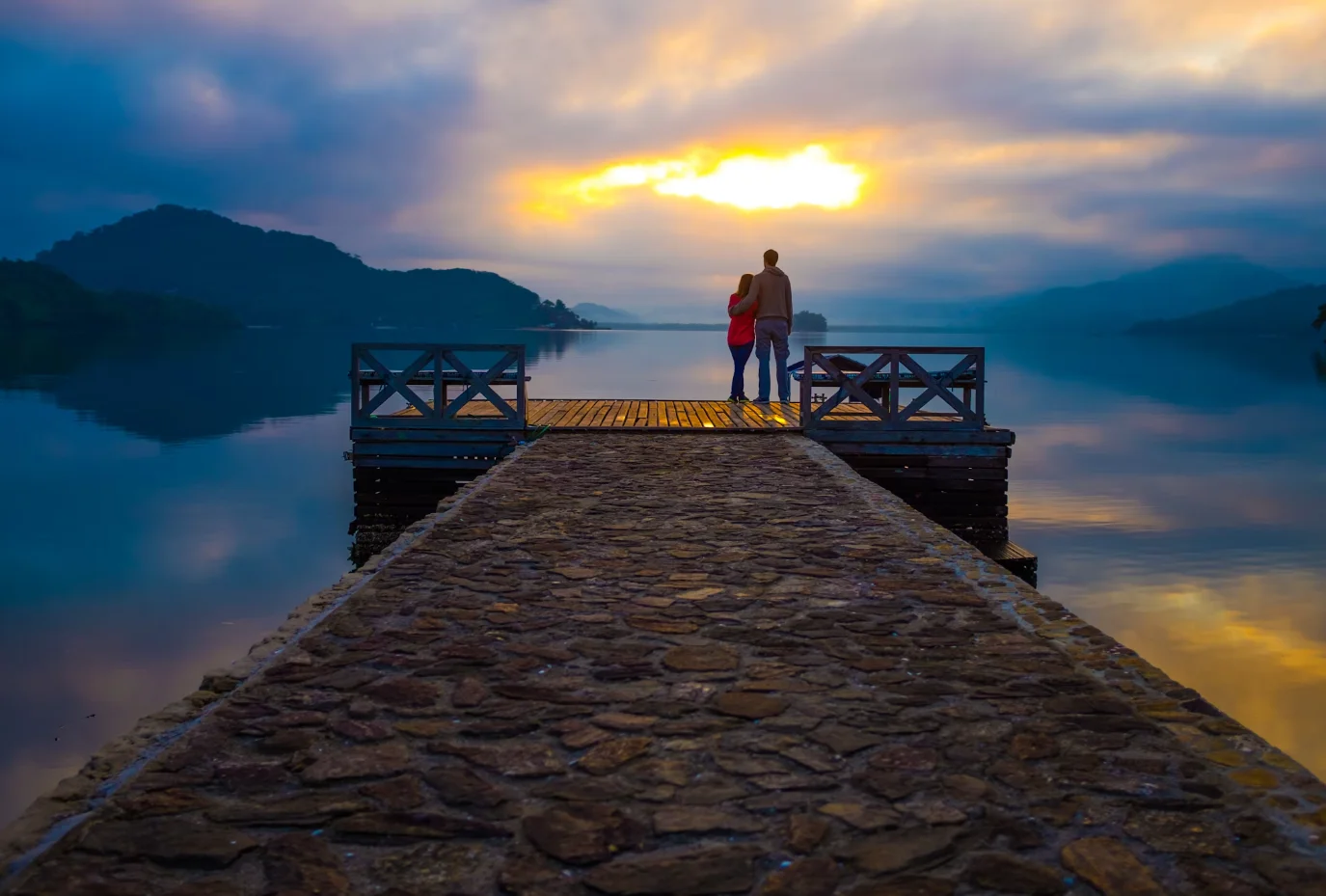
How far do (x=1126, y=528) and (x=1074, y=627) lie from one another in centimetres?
1801

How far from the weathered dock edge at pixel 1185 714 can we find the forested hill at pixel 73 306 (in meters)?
157

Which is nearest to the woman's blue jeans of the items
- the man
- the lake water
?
the man

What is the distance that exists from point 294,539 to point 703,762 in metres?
18.4

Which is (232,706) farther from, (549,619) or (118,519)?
(118,519)

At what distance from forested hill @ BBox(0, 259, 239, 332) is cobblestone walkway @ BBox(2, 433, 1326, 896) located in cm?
15597

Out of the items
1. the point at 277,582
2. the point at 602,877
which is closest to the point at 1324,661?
the point at 602,877

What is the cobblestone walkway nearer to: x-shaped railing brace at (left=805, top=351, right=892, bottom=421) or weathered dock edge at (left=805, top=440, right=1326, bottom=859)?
weathered dock edge at (left=805, top=440, right=1326, bottom=859)

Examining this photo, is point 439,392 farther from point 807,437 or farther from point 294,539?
point 294,539

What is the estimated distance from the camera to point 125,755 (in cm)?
364

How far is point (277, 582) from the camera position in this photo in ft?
54.5

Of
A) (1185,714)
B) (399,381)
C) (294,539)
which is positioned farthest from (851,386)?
(294,539)

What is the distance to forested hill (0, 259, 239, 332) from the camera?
149 metres

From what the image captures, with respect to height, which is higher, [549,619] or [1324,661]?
[549,619]

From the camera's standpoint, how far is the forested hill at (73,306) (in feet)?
490
